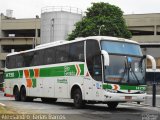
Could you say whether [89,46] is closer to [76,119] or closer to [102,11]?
[76,119]

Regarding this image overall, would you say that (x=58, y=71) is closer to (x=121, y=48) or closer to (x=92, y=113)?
(x=121, y=48)

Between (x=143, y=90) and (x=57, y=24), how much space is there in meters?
60.3

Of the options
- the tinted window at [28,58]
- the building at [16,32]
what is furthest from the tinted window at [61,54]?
the building at [16,32]

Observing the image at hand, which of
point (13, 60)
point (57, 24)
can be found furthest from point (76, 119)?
point (57, 24)

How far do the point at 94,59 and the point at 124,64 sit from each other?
4.54 ft

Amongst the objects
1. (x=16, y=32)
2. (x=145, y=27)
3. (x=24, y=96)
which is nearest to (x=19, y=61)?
(x=24, y=96)

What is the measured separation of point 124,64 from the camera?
20953mm

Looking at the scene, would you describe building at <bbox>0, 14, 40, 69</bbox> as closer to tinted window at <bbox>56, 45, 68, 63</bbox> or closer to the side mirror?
tinted window at <bbox>56, 45, 68, 63</bbox>

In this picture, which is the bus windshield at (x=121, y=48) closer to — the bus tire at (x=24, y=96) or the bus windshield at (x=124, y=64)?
the bus windshield at (x=124, y=64)

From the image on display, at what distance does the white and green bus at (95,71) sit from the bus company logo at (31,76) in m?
1.58

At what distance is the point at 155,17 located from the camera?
273 feet

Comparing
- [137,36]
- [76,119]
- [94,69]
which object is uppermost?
[137,36]

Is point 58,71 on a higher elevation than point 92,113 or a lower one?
higher

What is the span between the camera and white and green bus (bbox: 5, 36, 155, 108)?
20.6 metres
